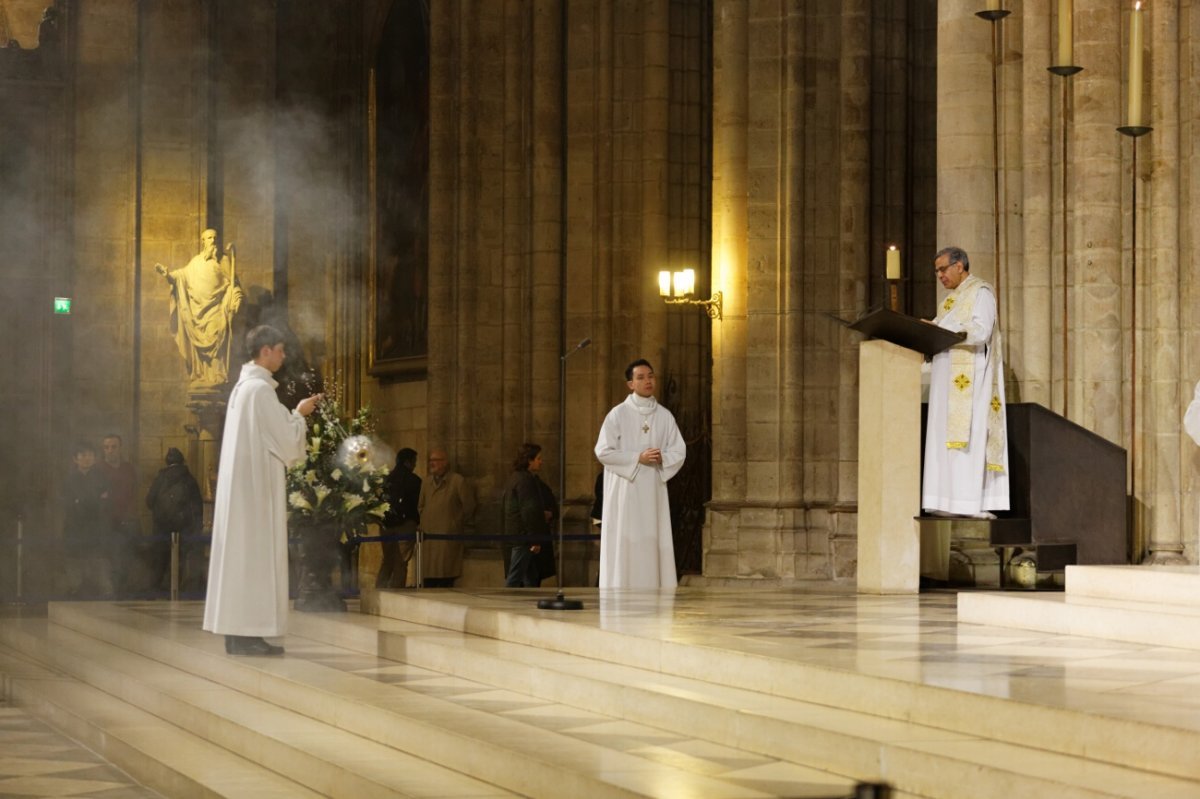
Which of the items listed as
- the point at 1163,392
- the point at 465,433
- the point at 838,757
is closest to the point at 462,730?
the point at 838,757

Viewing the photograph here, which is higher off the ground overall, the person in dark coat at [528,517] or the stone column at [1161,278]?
the stone column at [1161,278]

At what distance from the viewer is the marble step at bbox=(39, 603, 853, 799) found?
6.39 m

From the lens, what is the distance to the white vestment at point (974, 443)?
36.0ft

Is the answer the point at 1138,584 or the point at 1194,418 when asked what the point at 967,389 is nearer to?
the point at 1194,418

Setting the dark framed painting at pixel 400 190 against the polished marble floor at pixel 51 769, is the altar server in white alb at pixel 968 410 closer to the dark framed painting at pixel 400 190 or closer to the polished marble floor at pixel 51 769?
the polished marble floor at pixel 51 769

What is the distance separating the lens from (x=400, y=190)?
83.4 feet

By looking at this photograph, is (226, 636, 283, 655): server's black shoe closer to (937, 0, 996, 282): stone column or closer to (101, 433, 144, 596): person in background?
(937, 0, 996, 282): stone column

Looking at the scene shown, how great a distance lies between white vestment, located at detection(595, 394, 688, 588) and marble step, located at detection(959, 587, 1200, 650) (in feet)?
12.9

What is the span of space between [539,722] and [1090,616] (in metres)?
2.64

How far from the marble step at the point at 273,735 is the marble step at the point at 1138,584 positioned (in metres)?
3.52

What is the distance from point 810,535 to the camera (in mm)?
16594

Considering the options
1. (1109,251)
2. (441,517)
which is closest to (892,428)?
(1109,251)

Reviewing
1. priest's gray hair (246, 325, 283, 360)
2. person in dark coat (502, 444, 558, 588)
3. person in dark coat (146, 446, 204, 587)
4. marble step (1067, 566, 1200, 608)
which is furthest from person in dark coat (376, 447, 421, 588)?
marble step (1067, 566, 1200, 608)

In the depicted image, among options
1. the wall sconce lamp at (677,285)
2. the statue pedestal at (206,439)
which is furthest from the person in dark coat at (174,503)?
the wall sconce lamp at (677,285)
